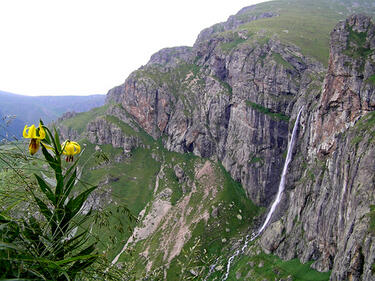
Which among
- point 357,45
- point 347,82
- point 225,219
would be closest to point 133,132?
point 225,219

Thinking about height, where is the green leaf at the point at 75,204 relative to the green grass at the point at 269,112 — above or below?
above

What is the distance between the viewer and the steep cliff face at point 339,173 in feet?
134

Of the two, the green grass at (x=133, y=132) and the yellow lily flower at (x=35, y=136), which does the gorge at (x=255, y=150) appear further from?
the yellow lily flower at (x=35, y=136)

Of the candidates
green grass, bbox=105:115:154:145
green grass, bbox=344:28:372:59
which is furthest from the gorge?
green grass, bbox=105:115:154:145

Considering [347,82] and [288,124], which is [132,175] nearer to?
[288,124]

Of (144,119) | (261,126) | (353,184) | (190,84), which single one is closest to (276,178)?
(261,126)

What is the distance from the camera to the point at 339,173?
52.3 m

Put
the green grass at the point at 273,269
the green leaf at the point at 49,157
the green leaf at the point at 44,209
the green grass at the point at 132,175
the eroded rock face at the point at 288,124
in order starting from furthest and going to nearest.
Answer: the green grass at the point at 132,175 → the green grass at the point at 273,269 → the eroded rock face at the point at 288,124 → the green leaf at the point at 49,157 → the green leaf at the point at 44,209

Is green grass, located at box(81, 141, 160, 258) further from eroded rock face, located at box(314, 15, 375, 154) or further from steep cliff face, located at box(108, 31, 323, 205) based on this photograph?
eroded rock face, located at box(314, 15, 375, 154)

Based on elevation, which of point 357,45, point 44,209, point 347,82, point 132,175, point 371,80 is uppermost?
point 357,45

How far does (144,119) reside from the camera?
5861 inches

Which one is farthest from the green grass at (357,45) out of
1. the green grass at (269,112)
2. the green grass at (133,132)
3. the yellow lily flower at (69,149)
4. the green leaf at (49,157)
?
the green grass at (133,132)

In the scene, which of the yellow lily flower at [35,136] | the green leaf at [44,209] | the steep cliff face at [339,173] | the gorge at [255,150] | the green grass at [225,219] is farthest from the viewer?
→ the green grass at [225,219]

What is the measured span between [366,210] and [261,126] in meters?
65.4
